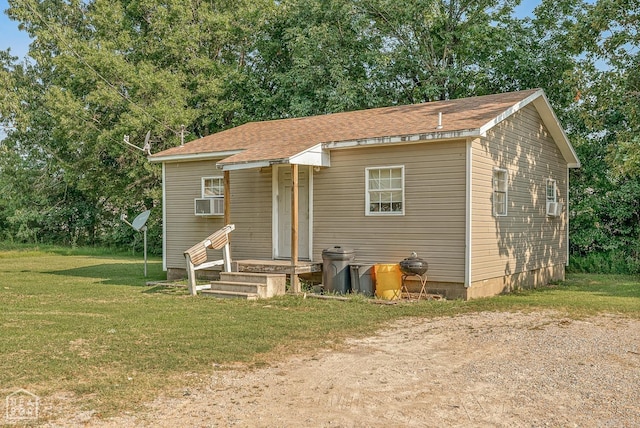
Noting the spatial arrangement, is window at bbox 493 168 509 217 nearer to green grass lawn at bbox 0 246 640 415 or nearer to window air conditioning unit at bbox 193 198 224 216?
green grass lawn at bbox 0 246 640 415

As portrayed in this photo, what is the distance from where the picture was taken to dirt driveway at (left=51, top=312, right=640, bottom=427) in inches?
175

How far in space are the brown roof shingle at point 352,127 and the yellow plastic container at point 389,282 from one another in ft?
8.23

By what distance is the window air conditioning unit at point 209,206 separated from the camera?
13773 millimetres

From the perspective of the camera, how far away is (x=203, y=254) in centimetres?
1212

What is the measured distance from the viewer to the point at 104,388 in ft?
16.9

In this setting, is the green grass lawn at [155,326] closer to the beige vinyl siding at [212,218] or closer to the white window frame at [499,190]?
the beige vinyl siding at [212,218]

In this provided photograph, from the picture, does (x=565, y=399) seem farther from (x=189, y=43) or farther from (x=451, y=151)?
(x=189, y=43)

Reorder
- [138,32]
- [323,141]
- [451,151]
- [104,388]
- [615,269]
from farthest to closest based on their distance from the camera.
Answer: [138,32] → [615,269] → [323,141] → [451,151] → [104,388]

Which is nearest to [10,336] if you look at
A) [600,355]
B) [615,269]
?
[600,355]

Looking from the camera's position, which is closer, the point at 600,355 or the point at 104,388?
the point at 104,388

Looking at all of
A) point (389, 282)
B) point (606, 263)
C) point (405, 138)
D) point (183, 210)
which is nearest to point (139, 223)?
point (183, 210)

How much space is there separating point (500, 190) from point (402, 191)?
2248mm

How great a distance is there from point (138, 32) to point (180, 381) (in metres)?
25.5

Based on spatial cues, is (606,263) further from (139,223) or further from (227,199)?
(139,223)
